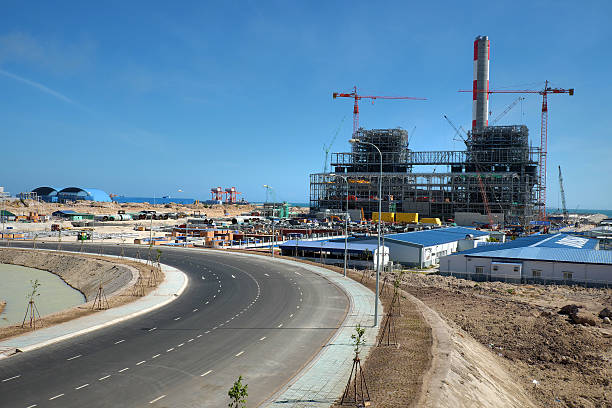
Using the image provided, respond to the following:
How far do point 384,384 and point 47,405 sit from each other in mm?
14005

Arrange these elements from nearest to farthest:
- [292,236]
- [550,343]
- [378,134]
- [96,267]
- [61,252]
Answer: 1. [550,343]
2. [96,267]
3. [61,252]
4. [292,236]
5. [378,134]

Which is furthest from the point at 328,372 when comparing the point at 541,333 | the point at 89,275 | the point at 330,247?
the point at 89,275

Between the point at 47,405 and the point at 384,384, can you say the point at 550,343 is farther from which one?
the point at 47,405

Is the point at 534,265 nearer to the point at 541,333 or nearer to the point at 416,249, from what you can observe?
the point at 416,249

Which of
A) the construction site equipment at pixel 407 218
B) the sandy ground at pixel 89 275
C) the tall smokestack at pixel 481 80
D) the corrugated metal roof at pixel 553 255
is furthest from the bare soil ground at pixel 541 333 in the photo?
the tall smokestack at pixel 481 80

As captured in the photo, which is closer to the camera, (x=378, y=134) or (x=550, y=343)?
(x=550, y=343)

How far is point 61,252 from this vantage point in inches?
2761


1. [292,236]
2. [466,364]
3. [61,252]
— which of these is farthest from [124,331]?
[292,236]

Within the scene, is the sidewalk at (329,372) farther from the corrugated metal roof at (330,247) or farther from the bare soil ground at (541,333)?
the corrugated metal roof at (330,247)

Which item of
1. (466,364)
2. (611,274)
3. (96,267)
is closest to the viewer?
(466,364)

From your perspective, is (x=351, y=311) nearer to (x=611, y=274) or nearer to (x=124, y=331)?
(x=124, y=331)

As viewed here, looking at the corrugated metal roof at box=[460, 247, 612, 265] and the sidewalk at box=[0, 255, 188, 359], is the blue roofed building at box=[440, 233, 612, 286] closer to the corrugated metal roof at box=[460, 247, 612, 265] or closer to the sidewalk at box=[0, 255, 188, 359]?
the corrugated metal roof at box=[460, 247, 612, 265]

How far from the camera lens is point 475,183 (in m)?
168

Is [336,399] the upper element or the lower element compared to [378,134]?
lower
